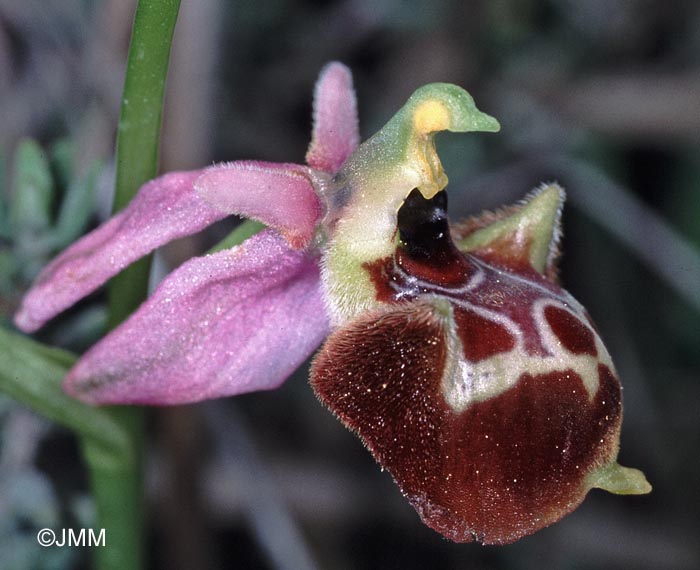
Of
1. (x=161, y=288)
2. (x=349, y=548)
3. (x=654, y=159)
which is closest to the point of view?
(x=161, y=288)

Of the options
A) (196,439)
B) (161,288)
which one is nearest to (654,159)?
(196,439)

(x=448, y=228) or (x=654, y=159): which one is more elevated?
(x=448, y=228)

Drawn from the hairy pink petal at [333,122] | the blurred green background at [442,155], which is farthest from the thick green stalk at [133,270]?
the blurred green background at [442,155]

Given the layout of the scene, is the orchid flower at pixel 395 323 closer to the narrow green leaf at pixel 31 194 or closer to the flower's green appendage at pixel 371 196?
the flower's green appendage at pixel 371 196

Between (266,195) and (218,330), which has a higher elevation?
(266,195)

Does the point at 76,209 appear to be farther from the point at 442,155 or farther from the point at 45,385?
the point at 442,155

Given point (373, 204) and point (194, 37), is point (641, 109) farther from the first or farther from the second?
point (373, 204)

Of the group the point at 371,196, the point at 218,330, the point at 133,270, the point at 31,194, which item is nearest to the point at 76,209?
the point at 31,194
